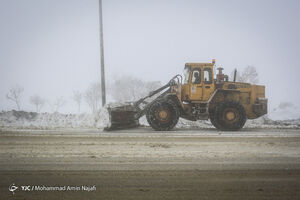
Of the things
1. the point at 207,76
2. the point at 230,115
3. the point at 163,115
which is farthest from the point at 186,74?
the point at 230,115

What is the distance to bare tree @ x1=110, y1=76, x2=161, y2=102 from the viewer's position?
77.0 feet

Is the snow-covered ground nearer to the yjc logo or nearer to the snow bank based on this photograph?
the snow bank

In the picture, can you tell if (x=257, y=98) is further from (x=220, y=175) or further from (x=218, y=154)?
(x=220, y=175)

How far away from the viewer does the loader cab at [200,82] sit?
9828 millimetres

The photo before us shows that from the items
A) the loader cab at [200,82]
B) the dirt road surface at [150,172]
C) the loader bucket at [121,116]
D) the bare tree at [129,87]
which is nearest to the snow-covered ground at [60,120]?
the loader bucket at [121,116]

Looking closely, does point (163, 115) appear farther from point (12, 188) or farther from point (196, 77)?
point (12, 188)

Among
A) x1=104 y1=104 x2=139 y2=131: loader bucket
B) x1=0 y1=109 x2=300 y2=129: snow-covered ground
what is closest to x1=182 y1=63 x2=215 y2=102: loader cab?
x1=0 y1=109 x2=300 y2=129: snow-covered ground

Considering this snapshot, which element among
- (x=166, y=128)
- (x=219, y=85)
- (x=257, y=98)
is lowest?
(x=166, y=128)

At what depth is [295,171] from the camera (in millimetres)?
3666

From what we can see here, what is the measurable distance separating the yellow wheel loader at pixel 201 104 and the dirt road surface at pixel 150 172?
12.4ft

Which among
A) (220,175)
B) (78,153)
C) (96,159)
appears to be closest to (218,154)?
(220,175)

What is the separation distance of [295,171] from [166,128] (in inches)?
232

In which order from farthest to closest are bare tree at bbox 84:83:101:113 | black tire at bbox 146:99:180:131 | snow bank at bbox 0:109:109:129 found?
bare tree at bbox 84:83:101:113
snow bank at bbox 0:109:109:129
black tire at bbox 146:99:180:131

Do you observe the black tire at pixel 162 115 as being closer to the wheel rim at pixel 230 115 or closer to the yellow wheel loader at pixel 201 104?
the yellow wheel loader at pixel 201 104
